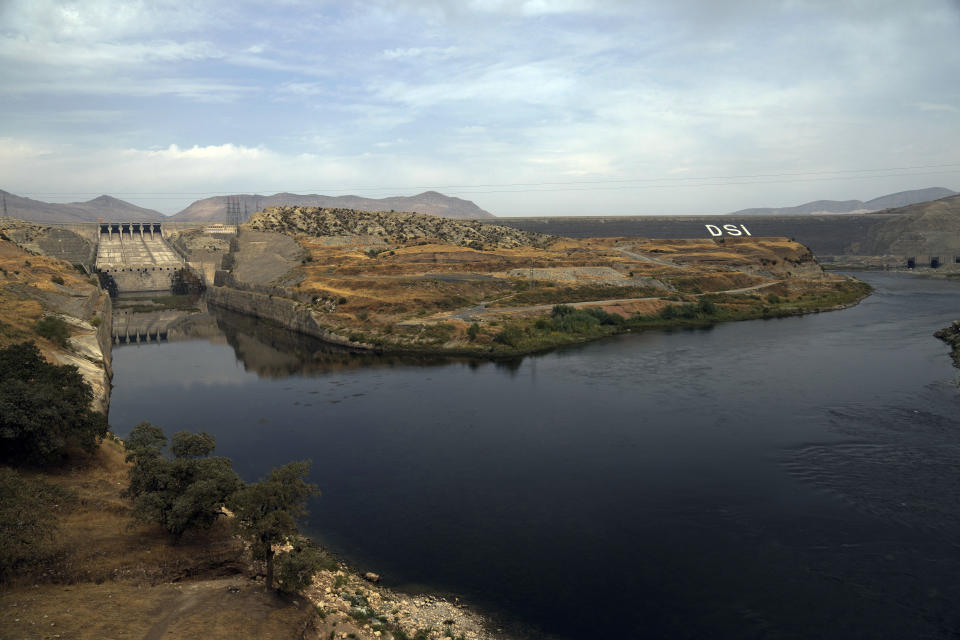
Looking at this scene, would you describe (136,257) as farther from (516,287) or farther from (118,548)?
(118,548)

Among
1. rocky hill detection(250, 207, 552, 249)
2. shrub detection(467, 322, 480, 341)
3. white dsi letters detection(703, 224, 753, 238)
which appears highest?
white dsi letters detection(703, 224, 753, 238)

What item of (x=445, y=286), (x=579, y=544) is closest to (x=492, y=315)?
(x=445, y=286)

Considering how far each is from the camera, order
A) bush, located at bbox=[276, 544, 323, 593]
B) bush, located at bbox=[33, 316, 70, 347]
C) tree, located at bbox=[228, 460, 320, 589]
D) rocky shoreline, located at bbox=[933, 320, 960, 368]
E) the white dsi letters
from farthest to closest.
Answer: the white dsi letters < rocky shoreline, located at bbox=[933, 320, 960, 368] < bush, located at bbox=[33, 316, 70, 347] < tree, located at bbox=[228, 460, 320, 589] < bush, located at bbox=[276, 544, 323, 593]

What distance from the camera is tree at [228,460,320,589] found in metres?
18.1

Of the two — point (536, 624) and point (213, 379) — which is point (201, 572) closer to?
point (536, 624)

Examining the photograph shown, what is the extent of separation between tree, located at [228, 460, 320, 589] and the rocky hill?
102 metres

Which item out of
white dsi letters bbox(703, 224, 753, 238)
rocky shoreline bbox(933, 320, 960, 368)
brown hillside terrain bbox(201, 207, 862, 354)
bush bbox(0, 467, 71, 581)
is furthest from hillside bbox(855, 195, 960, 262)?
bush bbox(0, 467, 71, 581)

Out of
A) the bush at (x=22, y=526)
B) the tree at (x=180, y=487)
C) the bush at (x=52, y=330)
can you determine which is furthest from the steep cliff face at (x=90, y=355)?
the bush at (x=22, y=526)

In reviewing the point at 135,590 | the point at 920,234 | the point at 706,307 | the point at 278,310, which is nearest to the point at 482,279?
the point at 278,310

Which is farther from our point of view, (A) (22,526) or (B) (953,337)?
(B) (953,337)

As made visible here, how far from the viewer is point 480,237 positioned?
138 meters

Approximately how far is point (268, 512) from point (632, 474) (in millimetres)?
17265

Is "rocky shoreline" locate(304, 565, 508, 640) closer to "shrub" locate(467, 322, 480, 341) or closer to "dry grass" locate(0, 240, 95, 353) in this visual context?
"dry grass" locate(0, 240, 95, 353)

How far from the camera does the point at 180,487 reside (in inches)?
830
